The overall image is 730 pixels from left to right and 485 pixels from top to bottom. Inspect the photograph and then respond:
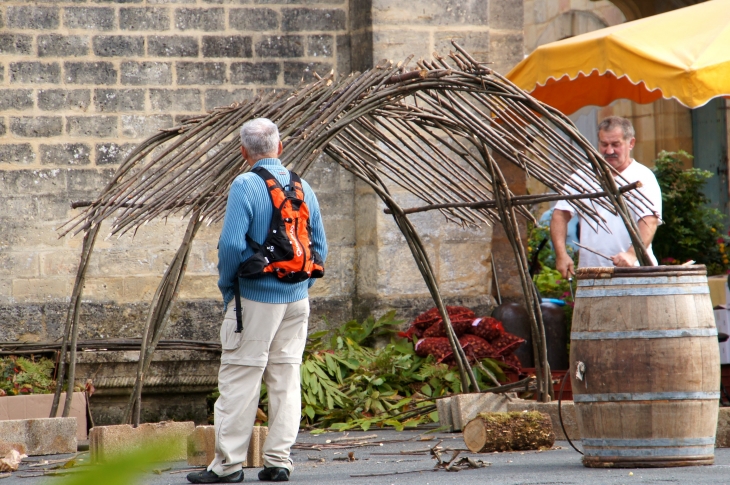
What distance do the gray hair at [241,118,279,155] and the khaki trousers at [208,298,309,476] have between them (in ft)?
2.00

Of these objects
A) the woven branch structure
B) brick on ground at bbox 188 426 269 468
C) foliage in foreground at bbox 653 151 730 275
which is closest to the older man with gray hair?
the woven branch structure

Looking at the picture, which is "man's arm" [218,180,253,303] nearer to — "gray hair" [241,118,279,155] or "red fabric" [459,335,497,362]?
"gray hair" [241,118,279,155]

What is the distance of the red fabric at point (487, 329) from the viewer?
6.82m

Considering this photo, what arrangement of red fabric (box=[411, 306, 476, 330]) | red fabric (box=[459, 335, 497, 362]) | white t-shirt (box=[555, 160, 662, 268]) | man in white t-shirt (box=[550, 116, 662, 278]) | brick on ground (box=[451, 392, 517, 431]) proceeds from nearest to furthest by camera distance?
man in white t-shirt (box=[550, 116, 662, 278]) → white t-shirt (box=[555, 160, 662, 268]) → brick on ground (box=[451, 392, 517, 431]) → red fabric (box=[459, 335, 497, 362]) → red fabric (box=[411, 306, 476, 330])

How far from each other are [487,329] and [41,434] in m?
2.96

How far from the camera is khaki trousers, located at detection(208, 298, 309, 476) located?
3896mm

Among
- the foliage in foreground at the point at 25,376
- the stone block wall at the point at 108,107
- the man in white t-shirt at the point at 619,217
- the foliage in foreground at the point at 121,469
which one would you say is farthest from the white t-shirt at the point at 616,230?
the foliage in foreground at the point at 121,469

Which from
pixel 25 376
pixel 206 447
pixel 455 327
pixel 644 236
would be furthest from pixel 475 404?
pixel 25 376

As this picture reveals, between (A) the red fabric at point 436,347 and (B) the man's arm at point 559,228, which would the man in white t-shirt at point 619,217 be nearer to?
(B) the man's arm at point 559,228

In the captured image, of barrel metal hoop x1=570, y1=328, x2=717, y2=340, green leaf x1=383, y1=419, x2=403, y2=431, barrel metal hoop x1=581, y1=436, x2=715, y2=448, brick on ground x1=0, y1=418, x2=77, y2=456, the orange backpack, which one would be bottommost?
green leaf x1=383, y1=419, x2=403, y2=431

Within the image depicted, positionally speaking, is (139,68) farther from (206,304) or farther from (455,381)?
(455,381)

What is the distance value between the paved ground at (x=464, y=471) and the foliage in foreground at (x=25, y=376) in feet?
3.00

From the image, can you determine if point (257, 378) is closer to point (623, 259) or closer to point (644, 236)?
point (623, 259)

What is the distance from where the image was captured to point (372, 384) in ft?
22.3
